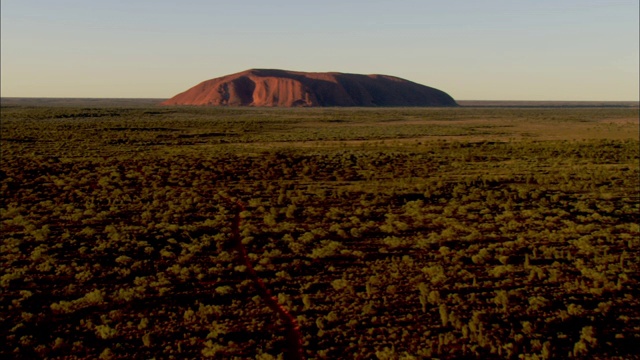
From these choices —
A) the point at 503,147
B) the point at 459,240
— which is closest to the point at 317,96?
the point at 503,147

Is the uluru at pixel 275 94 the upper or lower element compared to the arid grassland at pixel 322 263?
upper

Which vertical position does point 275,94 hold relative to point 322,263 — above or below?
above

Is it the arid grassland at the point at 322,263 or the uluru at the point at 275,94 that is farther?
the uluru at the point at 275,94

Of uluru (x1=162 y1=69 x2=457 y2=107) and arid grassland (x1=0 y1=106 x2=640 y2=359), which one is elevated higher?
uluru (x1=162 y1=69 x2=457 y2=107)

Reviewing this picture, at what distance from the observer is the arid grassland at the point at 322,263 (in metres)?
10.5

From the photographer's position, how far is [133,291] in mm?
12750

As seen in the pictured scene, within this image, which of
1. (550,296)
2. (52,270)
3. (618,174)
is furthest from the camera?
(618,174)

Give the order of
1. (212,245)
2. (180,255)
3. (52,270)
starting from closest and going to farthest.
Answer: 1. (52,270)
2. (180,255)
3. (212,245)

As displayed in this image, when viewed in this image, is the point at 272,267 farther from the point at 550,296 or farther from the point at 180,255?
the point at 550,296

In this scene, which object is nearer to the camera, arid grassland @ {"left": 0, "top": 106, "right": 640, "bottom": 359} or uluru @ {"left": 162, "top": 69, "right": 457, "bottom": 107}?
arid grassland @ {"left": 0, "top": 106, "right": 640, "bottom": 359}

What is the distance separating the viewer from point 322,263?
15.0 metres

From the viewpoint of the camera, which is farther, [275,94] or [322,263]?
[275,94]

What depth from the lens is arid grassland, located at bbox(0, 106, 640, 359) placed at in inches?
412

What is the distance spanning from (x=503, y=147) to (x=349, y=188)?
25149mm
